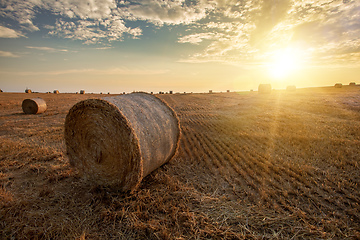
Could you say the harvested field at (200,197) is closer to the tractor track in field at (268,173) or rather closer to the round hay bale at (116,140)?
the tractor track in field at (268,173)

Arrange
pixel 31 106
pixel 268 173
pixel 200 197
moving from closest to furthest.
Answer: pixel 200 197 < pixel 268 173 < pixel 31 106

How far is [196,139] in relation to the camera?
26.4 ft

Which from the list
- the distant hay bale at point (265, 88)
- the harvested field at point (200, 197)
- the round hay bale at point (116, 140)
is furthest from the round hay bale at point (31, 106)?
the distant hay bale at point (265, 88)

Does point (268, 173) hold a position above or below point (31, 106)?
below

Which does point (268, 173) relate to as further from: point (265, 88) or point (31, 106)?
point (265, 88)

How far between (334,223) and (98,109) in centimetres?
523

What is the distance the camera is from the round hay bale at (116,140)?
3939 mm

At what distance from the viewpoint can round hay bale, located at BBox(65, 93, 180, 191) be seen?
394cm

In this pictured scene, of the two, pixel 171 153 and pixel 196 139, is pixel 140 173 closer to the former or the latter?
pixel 171 153

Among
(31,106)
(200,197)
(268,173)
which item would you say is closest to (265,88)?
(268,173)

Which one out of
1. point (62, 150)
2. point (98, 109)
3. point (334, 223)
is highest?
point (98, 109)

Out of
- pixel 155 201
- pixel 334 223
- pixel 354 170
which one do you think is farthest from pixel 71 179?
pixel 354 170

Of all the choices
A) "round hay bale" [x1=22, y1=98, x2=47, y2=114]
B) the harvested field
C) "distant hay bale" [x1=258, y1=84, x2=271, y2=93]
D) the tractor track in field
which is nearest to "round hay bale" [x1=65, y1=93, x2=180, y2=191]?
the harvested field

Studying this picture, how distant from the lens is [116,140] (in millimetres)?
4086
